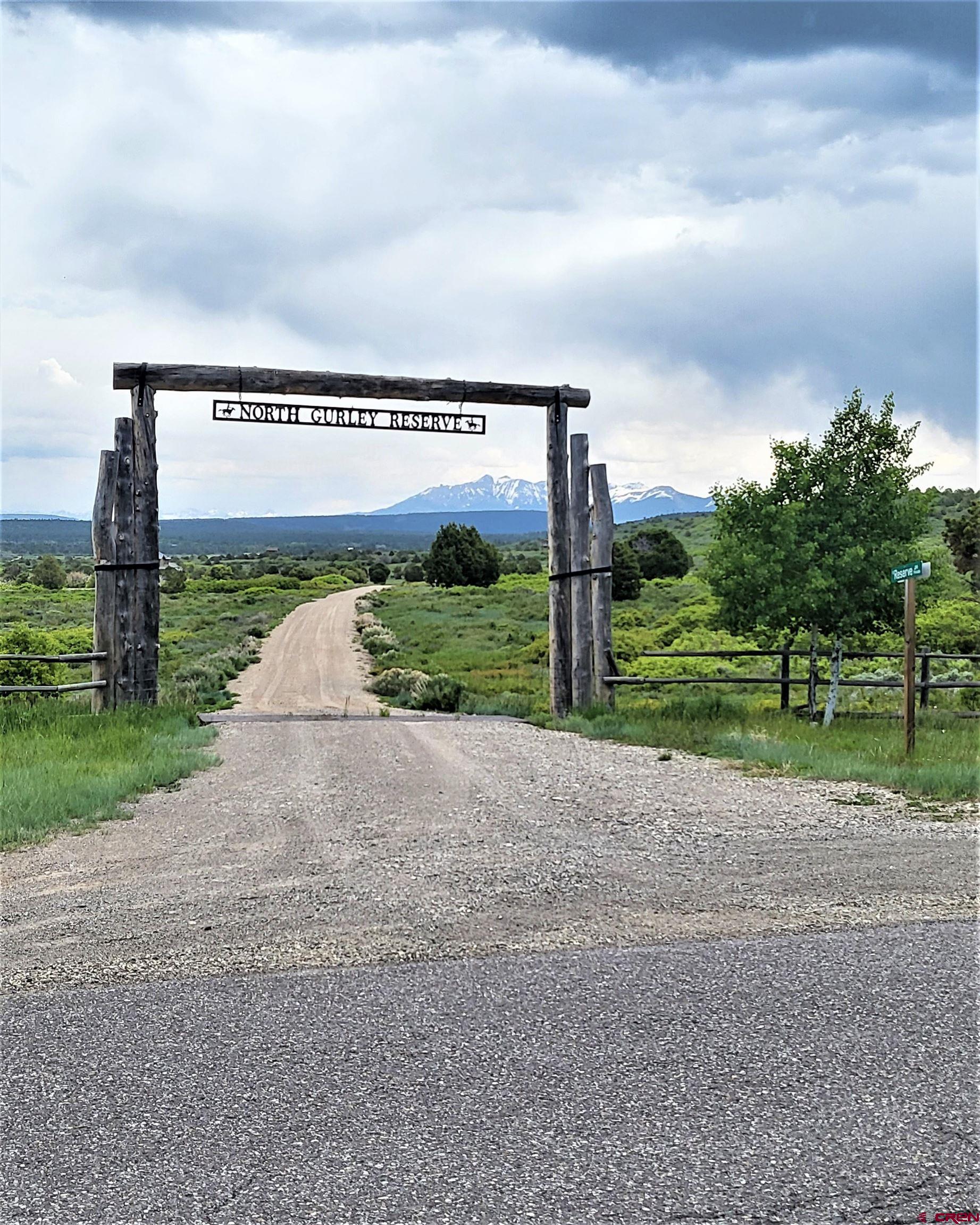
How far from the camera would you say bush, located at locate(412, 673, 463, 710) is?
1786 cm

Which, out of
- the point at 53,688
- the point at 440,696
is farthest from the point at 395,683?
the point at 53,688

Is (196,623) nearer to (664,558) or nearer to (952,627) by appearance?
(664,558)

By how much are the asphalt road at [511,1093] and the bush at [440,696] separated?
13.0 m

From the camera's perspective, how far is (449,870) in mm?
6531

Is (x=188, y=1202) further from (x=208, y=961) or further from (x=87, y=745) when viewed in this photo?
(x=87, y=745)

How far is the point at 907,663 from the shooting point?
10680 millimetres

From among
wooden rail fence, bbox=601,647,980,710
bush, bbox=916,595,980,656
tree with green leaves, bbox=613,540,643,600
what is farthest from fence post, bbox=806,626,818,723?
tree with green leaves, bbox=613,540,643,600

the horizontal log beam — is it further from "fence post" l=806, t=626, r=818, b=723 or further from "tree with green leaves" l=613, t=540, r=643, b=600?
"tree with green leaves" l=613, t=540, r=643, b=600

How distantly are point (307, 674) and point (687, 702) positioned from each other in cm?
1005

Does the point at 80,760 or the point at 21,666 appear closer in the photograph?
the point at 80,760

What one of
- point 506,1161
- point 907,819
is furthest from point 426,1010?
point 907,819

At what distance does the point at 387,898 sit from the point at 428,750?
231 inches

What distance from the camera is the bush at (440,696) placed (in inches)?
703

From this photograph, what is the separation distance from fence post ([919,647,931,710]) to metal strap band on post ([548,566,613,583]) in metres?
5.13
